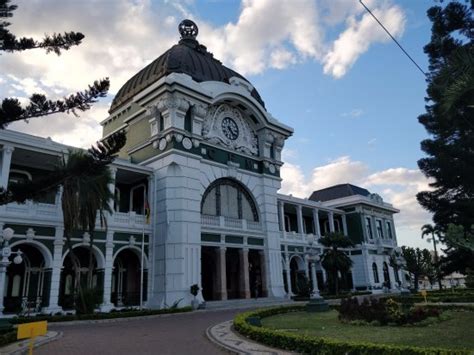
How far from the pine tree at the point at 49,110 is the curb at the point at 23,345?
12.4 feet

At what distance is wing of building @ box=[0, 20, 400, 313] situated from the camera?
21.2 meters

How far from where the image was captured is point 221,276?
87.3 ft

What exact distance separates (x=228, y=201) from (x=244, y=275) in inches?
224

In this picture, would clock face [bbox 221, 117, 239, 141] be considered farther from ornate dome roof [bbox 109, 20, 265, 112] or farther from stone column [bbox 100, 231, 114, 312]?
stone column [bbox 100, 231, 114, 312]

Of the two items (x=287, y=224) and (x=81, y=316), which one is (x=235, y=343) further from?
(x=287, y=224)

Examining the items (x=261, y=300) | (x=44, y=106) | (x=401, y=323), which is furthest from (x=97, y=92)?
(x=261, y=300)

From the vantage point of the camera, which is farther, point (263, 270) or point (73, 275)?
point (263, 270)

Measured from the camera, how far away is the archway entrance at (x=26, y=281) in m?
20.6

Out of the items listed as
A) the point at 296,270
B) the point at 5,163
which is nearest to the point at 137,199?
the point at 5,163

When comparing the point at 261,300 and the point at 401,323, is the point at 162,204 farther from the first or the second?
the point at 401,323

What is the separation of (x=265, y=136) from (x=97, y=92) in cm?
2403

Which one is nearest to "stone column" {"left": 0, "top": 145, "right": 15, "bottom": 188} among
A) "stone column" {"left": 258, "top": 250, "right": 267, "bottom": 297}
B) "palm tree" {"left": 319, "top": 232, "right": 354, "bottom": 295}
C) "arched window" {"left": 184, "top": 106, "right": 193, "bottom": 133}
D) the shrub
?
"arched window" {"left": 184, "top": 106, "right": 193, "bottom": 133}

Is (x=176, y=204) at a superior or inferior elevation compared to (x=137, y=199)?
inferior

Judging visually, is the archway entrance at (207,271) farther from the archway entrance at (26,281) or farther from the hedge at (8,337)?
the hedge at (8,337)
